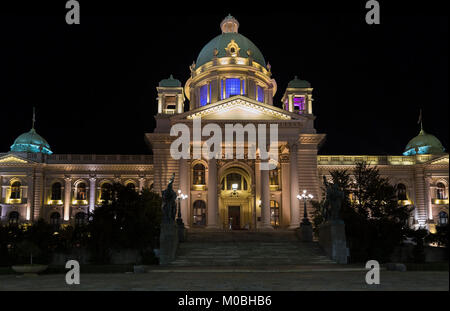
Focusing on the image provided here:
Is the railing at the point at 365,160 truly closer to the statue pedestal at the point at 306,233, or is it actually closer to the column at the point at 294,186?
the column at the point at 294,186

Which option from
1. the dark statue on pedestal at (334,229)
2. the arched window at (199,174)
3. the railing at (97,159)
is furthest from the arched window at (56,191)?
the dark statue on pedestal at (334,229)

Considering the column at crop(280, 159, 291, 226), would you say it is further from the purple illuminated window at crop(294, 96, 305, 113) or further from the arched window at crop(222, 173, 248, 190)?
the purple illuminated window at crop(294, 96, 305, 113)

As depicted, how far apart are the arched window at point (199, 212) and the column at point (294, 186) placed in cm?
1038

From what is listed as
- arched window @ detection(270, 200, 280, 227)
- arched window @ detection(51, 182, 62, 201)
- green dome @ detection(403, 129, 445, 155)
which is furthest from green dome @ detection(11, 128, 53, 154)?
green dome @ detection(403, 129, 445, 155)

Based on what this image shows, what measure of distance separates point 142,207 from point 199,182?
19.7 meters

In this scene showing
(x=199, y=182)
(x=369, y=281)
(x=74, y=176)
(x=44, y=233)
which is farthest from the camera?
(x=74, y=176)

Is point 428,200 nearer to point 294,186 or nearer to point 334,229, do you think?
point 294,186

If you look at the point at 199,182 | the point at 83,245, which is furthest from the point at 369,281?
the point at 199,182

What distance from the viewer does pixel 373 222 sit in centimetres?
2730

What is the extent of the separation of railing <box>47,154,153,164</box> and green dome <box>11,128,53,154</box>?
5.54 m

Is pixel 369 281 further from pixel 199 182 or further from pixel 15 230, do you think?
pixel 199 182

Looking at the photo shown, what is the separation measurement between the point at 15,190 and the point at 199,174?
78.5 feet

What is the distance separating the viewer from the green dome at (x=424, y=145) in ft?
201

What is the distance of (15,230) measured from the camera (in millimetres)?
27531
